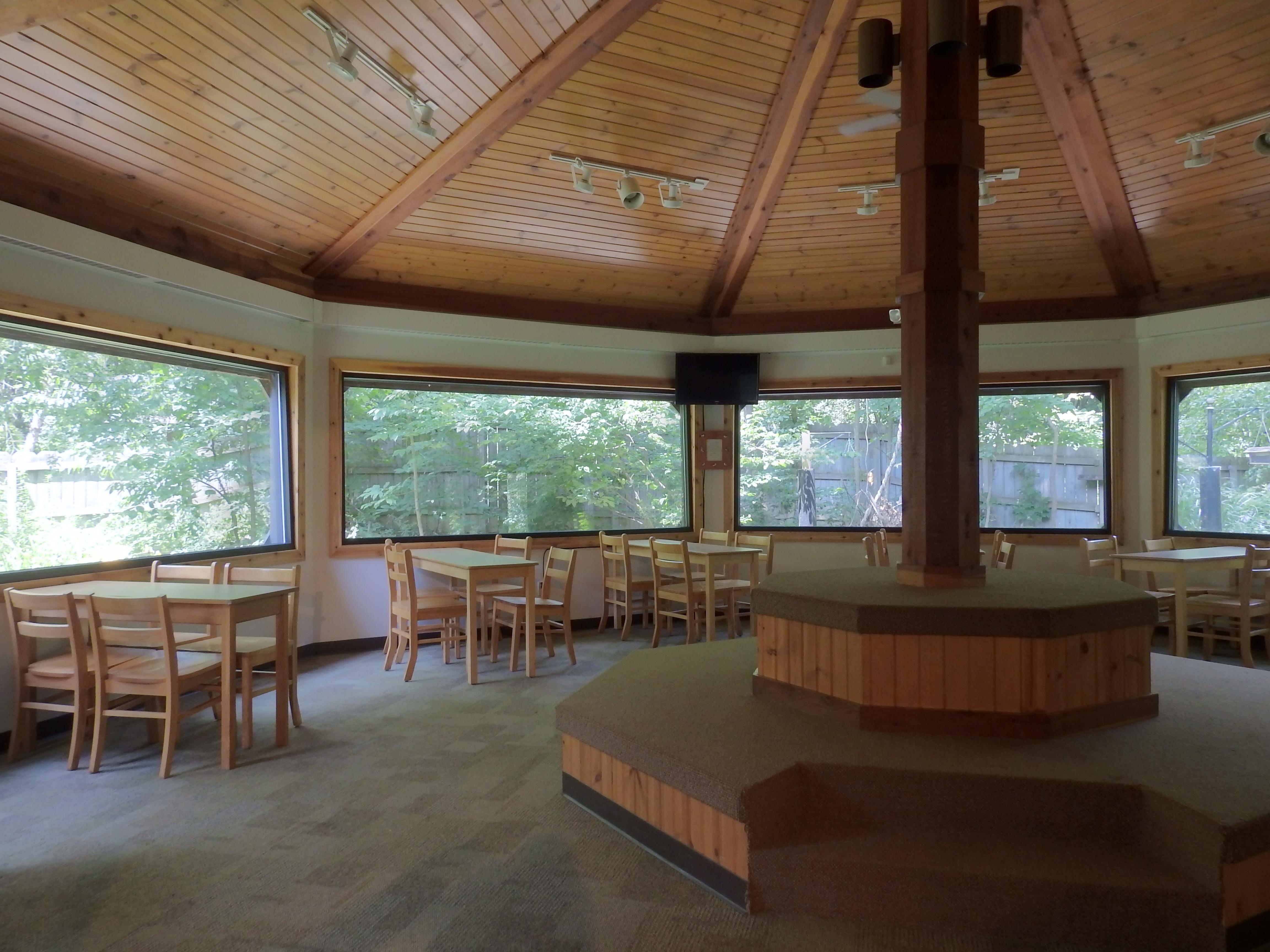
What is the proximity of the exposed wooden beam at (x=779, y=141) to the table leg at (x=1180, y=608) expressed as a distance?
4152mm

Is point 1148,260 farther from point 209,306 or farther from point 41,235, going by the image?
point 41,235

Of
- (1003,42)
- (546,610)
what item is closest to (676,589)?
(546,610)

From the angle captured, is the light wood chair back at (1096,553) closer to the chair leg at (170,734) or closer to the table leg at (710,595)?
the table leg at (710,595)

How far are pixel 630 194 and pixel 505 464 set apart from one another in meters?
2.83

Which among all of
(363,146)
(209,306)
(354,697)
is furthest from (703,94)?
(354,697)

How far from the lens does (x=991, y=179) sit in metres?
6.02

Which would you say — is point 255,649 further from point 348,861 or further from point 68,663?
point 348,861

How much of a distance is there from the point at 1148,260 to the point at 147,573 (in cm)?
823

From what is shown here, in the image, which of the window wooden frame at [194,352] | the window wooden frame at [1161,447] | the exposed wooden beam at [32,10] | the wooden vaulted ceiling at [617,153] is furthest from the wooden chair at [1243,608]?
the exposed wooden beam at [32,10]

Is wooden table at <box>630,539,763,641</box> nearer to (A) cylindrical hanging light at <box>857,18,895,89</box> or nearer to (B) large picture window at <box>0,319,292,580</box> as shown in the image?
(B) large picture window at <box>0,319,292,580</box>

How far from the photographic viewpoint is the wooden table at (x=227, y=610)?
3.84m

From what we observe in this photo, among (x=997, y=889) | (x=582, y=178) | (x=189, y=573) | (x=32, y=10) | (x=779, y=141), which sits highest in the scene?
(x=779, y=141)

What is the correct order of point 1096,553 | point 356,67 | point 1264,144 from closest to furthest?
point 356,67 → point 1264,144 → point 1096,553

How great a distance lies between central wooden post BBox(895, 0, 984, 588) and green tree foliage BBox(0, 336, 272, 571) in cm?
469
